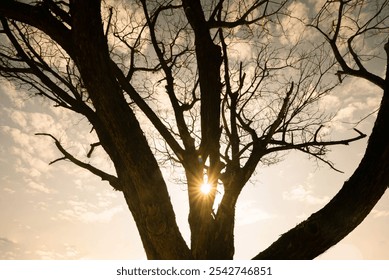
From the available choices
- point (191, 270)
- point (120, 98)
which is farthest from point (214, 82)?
point (191, 270)

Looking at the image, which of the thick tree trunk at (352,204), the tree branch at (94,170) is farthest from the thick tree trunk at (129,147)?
the thick tree trunk at (352,204)

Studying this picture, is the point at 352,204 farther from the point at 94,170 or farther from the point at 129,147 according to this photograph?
the point at 94,170

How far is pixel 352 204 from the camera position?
2.13 meters

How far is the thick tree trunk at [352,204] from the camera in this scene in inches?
83.4

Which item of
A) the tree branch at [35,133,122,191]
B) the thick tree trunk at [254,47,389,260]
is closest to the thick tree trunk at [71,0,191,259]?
the tree branch at [35,133,122,191]

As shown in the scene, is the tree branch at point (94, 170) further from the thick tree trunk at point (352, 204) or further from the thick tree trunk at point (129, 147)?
the thick tree trunk at point (352, 204)

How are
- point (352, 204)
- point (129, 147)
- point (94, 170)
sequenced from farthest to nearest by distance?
point (94, 170) < point (129, 147) < point (352, 204)

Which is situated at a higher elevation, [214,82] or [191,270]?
[214,82]

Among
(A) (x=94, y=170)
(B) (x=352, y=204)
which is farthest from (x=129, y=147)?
(B) (x=352, y=204)

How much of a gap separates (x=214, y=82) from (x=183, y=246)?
169cm

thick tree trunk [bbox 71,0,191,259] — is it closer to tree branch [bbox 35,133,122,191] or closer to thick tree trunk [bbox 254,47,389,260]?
tree branch [bbox 35,133,122,191]

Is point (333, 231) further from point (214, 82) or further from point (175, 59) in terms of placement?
point (175, 59)

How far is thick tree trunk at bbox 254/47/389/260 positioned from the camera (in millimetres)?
2119

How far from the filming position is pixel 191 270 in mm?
2559
